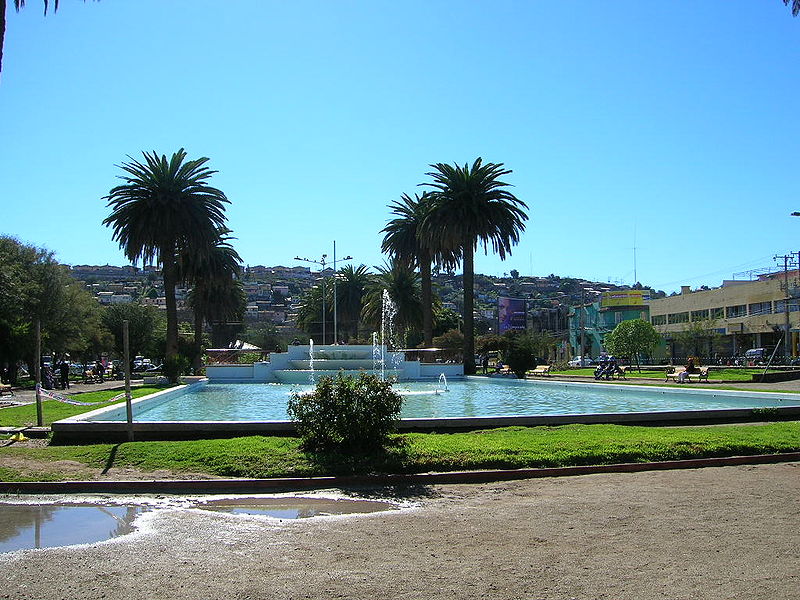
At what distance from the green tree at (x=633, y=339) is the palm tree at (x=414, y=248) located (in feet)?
56.2

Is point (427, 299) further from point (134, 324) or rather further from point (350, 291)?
point (134, 324)

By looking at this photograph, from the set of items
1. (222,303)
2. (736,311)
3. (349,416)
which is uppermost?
(222,303)

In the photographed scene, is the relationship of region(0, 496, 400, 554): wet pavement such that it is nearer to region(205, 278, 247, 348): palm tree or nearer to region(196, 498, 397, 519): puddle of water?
region(196, 498, 397, 519): puddle of water

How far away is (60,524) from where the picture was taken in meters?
8.42

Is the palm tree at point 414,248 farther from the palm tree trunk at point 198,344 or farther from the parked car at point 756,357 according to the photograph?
the parked car at point 756,357

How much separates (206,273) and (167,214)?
25.3 feet

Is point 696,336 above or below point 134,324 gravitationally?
below

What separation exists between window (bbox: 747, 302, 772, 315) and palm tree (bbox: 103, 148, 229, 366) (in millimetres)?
57176

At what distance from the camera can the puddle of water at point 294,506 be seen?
897 centimetres

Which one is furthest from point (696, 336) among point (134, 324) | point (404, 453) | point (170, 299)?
point (404, 453)

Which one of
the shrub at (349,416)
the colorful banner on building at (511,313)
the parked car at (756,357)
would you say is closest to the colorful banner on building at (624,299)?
the colorful banner on building at (511,313)

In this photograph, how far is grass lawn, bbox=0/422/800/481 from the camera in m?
11.0

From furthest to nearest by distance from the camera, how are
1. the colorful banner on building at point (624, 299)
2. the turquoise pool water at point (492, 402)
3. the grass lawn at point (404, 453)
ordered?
the colorful banner on building at point (624, 299) < the turquoise pool water at point (492, 402) < the grass lawn at point (404, 453)

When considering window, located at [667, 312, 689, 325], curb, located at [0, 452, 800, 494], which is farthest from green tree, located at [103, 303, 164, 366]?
curb, located at [0, 452, 800, 494]
